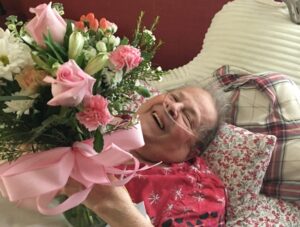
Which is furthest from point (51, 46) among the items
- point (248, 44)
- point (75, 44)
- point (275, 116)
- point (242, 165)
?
point (248, 44)

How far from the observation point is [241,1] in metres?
1.85

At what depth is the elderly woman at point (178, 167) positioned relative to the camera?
125cm

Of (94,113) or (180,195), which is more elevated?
(94,113)

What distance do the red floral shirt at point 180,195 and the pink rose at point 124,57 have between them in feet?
2.01

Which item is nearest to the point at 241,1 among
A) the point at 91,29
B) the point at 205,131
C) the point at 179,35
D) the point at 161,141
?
the point at 179,35

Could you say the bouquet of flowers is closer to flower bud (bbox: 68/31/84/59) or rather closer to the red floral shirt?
flower bud (bbox: 68/31/84/59)

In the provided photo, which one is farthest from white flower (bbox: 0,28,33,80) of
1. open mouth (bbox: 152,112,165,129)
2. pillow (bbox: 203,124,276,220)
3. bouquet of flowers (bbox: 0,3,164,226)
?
pillow (bbox: 203,124,276,220)

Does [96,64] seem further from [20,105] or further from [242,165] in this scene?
[242,165]

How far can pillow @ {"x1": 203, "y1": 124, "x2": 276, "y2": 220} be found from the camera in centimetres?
138

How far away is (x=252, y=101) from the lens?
5.09ft

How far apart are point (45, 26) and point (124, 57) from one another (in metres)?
0.15

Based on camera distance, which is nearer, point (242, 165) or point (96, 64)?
point (96, 64)

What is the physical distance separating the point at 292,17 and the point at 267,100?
0.40 meters

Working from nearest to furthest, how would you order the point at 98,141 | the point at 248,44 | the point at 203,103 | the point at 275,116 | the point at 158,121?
the point at 98,141 < the point at 158,121 < the point at 203,103 < the point at 275,116 < the point at 248,44
